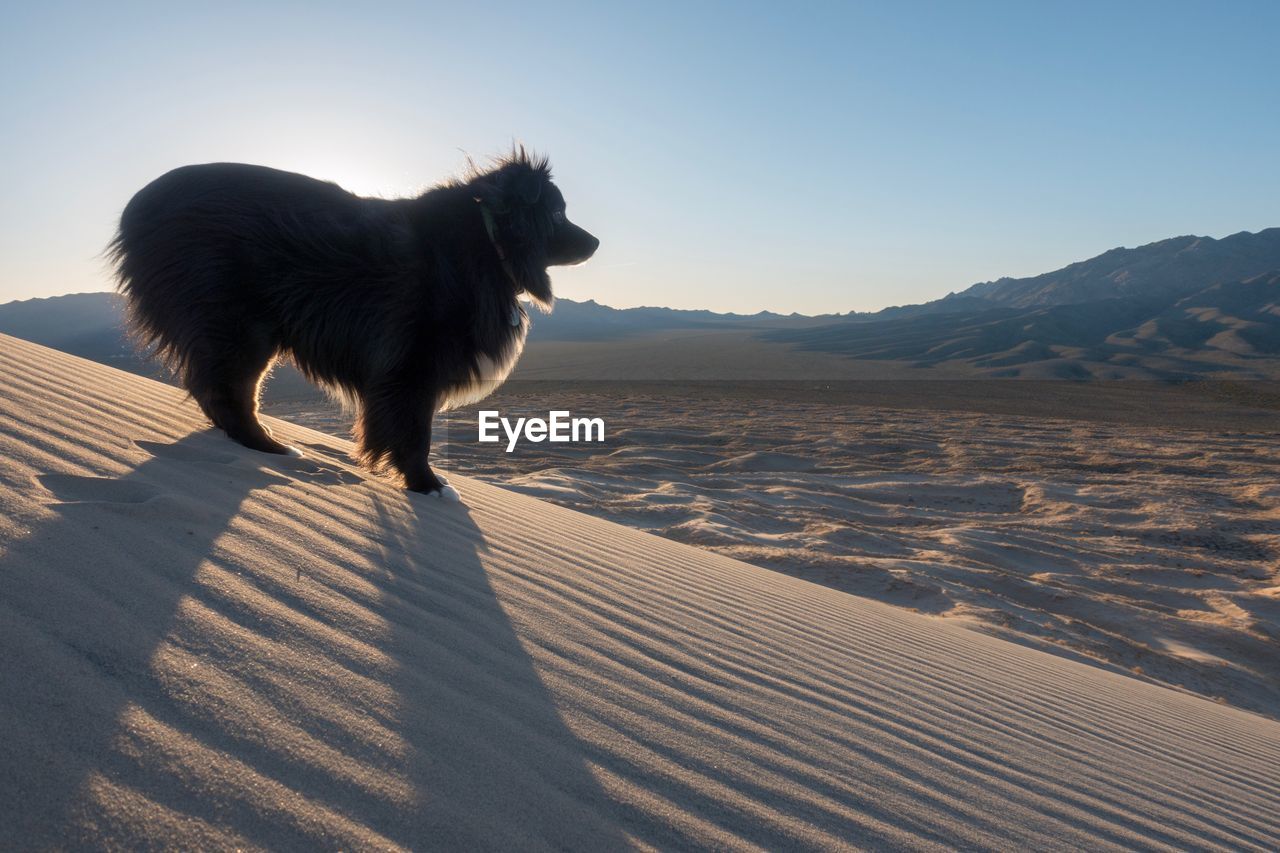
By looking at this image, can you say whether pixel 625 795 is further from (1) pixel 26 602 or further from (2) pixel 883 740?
(1) pixel 26 602

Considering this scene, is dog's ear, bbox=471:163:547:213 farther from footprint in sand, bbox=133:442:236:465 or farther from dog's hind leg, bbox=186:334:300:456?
footprint in sand, bbox=133:442:236:465

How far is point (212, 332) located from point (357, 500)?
1.08 metres

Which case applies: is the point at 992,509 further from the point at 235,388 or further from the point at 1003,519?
the point at 235,388

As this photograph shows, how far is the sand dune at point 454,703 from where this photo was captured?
4.01 ft

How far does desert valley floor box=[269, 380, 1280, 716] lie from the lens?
4.88m

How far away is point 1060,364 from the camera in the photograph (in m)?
34.6

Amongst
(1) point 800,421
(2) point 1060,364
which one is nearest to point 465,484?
(1) point 800,421

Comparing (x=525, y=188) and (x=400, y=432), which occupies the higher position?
(x=525, y=188)

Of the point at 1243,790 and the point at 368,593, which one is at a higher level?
the point at 368,593

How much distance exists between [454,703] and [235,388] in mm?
2641
